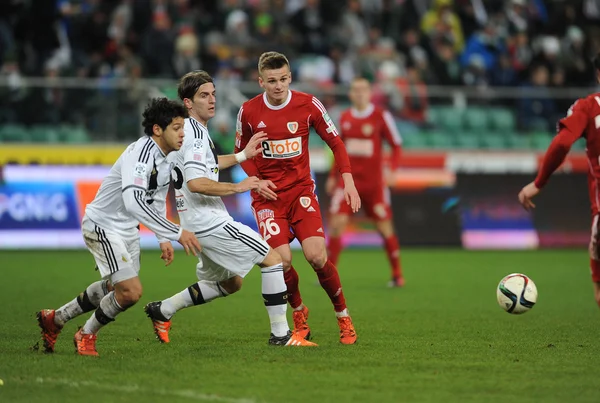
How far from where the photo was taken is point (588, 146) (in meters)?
7.64

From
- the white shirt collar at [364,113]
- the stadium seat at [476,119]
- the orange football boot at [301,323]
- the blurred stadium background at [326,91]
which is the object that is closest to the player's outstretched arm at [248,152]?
the orange football boot at [301,323]

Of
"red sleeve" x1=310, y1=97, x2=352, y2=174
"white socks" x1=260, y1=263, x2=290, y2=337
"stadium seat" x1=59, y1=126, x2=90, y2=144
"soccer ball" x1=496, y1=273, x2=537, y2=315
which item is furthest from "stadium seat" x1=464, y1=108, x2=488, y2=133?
"white socks" x1=260, y1=263, x2=290, y2=337

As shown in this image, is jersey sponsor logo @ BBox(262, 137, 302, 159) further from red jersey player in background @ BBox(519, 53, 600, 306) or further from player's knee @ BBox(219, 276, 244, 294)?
red jersey player in background @ BBox(519, 53, 600, 306)

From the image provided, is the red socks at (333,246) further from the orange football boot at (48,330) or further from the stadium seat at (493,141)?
the stadium seat at (493,141)

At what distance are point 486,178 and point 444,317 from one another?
29.7ft

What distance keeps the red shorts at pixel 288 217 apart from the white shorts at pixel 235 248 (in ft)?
1.65

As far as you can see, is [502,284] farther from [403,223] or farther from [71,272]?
[403,223]

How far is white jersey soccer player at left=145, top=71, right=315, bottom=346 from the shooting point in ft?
25.6

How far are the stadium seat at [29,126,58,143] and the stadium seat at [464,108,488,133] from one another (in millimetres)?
7915

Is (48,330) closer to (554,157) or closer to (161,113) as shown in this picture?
(161,113)

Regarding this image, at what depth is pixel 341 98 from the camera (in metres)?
19.2

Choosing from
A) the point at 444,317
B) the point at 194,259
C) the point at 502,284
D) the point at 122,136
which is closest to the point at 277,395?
the point at 502,284

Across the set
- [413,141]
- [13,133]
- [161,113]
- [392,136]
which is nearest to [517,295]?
[161,113]

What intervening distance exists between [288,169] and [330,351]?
5.48ft
